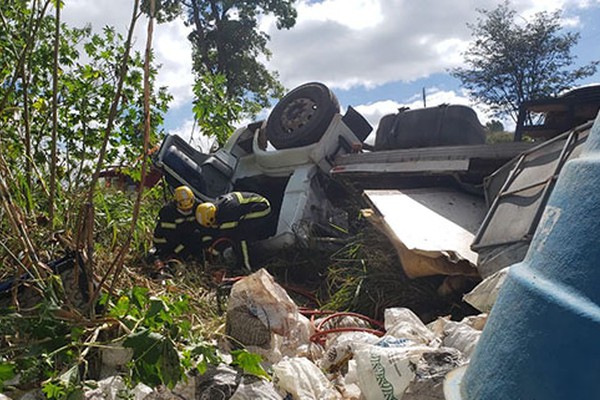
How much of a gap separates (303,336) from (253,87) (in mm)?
15451

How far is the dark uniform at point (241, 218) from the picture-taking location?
4.97 metres

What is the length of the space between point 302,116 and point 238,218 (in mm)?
1609

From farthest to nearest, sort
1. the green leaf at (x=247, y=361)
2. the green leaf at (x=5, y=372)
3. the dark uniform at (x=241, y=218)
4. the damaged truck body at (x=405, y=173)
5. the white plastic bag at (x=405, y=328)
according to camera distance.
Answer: the dark uniform at (x=241, y=218) < the damaged truck body at (x=405, y=173) < the white plastic bag at (x=405, y=328) < the green leaf at (x=247, y=361) < the green leaf at (x=5, y=372)

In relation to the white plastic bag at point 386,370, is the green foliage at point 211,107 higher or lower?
higher

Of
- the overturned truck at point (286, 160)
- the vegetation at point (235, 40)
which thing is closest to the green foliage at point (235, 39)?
the vegetation at point (235, 40)

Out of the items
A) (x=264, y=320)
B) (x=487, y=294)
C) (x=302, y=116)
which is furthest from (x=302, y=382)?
(x=302, y=116)

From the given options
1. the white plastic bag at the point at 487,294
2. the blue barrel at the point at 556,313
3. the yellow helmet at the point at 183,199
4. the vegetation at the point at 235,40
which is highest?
the vegetation at the point at 235,40

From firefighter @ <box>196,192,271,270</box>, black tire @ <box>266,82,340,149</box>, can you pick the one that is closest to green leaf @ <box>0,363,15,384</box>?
firefighter @ <box>196,192,271,270</box>

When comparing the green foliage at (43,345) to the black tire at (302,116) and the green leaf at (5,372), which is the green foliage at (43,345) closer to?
the green leaf at (5,372)

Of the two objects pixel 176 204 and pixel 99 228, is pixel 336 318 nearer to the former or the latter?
pixel 99 228

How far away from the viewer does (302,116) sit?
605 centimetres

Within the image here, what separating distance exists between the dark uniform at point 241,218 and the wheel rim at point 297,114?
3.91ft

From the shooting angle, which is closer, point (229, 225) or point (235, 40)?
point (229, 225)

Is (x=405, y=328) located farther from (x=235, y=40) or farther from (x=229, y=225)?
(x=235, y=40)
